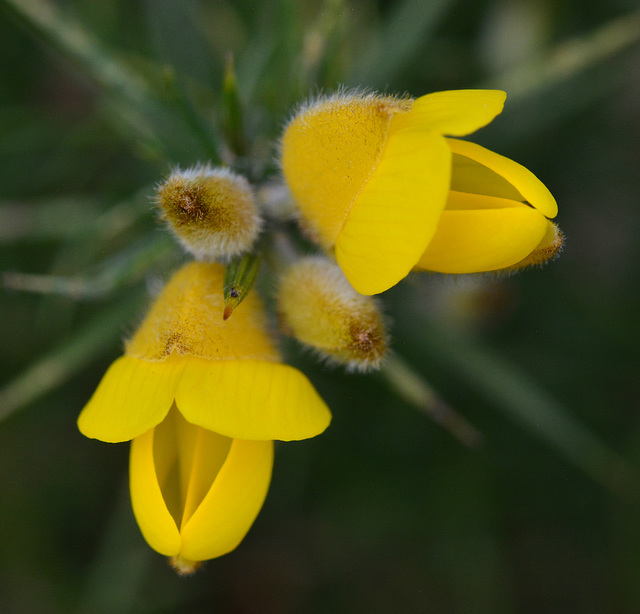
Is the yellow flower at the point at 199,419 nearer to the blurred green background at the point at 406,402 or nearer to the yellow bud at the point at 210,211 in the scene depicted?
the yellow bud at the point at 210,211

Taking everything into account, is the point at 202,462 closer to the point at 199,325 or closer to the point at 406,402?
A: the point at 199,325

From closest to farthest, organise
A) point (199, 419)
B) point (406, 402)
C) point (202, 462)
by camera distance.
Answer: point (199, 419) < point (202, 462) < point (406, 402)

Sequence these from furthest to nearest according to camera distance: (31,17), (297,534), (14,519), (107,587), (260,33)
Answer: (297,534)
(14,519)
(107,587)
(260,33)
(31,17)

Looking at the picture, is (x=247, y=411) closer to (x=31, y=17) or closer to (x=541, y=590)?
(x=31, y=17)

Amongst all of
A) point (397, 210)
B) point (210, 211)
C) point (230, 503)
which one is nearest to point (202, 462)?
point (230, 503)

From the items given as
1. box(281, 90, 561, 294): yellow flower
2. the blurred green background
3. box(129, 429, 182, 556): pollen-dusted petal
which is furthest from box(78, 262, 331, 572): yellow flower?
the blurred green background

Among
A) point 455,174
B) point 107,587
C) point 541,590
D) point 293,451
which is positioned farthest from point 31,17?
point 541,590
